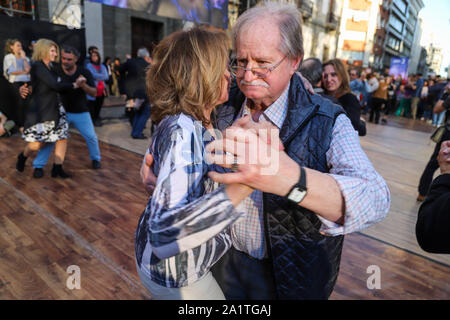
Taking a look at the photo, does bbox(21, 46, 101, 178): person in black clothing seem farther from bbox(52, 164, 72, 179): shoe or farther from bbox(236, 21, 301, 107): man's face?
bbox(236, 21, 301, 107): man's face

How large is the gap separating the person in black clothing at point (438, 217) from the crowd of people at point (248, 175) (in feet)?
0.21

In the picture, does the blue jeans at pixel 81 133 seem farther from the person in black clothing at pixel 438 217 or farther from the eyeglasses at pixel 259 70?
the person in black clothing at pixel 438 217

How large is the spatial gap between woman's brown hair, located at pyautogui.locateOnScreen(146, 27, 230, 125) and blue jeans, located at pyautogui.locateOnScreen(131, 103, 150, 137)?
5.27 m

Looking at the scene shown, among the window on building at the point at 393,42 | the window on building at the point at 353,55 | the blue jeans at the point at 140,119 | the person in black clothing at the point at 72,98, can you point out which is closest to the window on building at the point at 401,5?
the window on building at the point at 393,42

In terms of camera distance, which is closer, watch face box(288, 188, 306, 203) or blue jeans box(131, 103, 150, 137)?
watch face box(288, 188, 306, 203)

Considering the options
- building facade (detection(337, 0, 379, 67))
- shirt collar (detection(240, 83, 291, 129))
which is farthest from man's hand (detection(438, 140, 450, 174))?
building facade (detection(337, 0, 379, 67))

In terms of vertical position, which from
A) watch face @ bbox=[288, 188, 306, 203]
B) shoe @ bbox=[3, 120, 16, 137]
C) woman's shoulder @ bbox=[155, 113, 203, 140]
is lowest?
shoe @ bbox=[3, 120, 16, 137]

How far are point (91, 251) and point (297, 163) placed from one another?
7.46 feet

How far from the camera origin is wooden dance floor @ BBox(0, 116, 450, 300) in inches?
85.5

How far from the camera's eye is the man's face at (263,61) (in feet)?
3.63

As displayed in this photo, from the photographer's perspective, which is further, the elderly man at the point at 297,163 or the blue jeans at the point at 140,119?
the blue jeans at the point at 140,119

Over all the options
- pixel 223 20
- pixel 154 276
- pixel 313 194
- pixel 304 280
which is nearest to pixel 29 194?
pixel 154 276

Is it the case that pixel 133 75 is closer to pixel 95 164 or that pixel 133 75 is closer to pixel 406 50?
pixel 95 164
